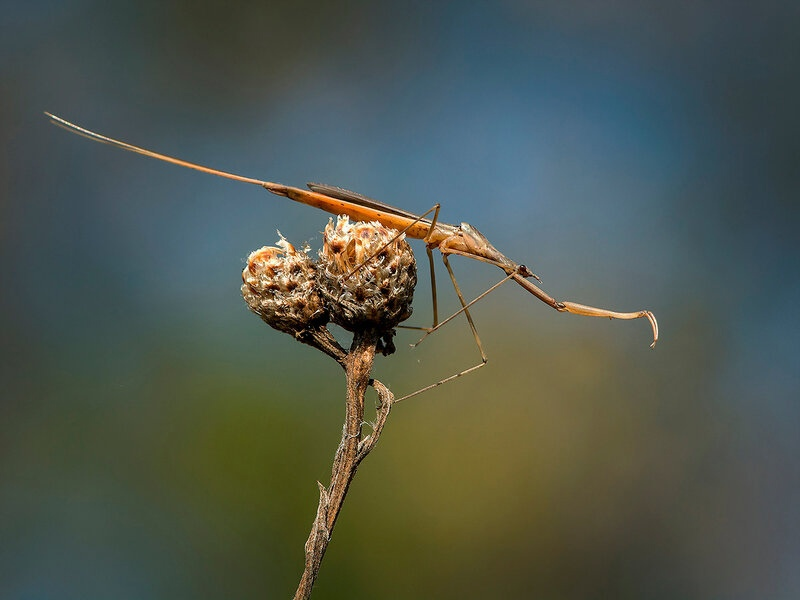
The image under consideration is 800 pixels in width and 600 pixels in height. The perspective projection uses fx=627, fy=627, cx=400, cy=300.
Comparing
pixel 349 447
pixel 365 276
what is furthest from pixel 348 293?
pixel 349 447

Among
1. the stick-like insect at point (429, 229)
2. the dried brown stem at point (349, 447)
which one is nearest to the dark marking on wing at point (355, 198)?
the stick-like insect at point (429, 229)

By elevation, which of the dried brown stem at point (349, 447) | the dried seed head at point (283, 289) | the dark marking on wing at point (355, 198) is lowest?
the dried brown stem at point (349, 447)

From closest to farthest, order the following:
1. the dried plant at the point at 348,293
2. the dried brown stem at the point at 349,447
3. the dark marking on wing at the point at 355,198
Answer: the dried brown stem at the point at 349,447 → the dried plant at the point at 348,293 → the dark marking on wing at the point at 355,198

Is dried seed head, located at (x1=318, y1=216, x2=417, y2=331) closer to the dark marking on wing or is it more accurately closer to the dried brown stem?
the dried brown stem

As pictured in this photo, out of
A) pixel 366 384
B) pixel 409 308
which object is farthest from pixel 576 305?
pixel 366 384

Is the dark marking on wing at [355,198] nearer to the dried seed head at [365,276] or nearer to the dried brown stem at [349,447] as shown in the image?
the dried seed head at [365,276]

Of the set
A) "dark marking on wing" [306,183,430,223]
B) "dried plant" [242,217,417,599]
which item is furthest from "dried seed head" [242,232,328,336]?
"dark marking on wing" [306,183,430,223]

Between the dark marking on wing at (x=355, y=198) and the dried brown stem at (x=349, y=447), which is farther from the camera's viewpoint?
the dark marking on wing at (x=355, y=198)
